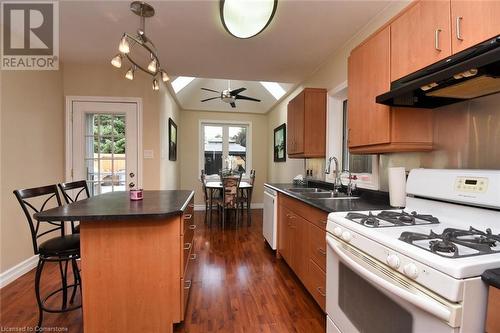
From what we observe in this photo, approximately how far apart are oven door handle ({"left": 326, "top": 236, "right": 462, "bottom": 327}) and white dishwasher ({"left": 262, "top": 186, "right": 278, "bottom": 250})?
177 cm

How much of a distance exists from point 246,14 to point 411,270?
6.23 feet

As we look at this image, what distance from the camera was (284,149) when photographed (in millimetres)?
4773

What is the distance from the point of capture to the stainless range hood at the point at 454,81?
37.3 inches

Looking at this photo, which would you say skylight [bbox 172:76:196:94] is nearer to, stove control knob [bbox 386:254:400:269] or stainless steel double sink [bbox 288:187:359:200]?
stainless steel double sink [bbox 288:187:359:200]

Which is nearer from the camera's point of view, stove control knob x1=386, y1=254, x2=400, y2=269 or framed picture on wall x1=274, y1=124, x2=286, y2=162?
stove control knob x1=386, y1=254, x2=400, y2=269

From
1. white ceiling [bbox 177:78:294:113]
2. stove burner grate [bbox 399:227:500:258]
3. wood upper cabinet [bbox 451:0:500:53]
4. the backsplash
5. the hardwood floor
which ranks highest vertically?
white ceiling [bbox 177:78:294:113]

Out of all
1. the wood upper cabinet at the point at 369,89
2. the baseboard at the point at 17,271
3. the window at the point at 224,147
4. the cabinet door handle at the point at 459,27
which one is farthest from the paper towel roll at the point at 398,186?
the window at the point at 224,147

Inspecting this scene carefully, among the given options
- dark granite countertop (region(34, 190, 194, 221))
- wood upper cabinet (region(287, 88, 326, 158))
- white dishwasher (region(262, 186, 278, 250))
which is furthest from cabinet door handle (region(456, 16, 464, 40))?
white dishwasher (region(262, 186, 278, 250))

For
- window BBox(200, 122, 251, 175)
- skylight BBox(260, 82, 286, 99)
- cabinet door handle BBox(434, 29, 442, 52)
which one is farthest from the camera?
window BBox(200, 122, 251, 175)

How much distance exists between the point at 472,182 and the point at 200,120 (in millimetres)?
5320

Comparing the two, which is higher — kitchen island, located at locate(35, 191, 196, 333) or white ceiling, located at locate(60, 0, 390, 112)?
white ceiling, located at locate(60, 0, 390, 112)

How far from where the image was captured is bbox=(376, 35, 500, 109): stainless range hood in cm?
95

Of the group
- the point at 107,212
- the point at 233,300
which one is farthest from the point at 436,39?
the point at 233,300

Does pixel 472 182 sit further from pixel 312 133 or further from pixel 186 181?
pixel 186 181
